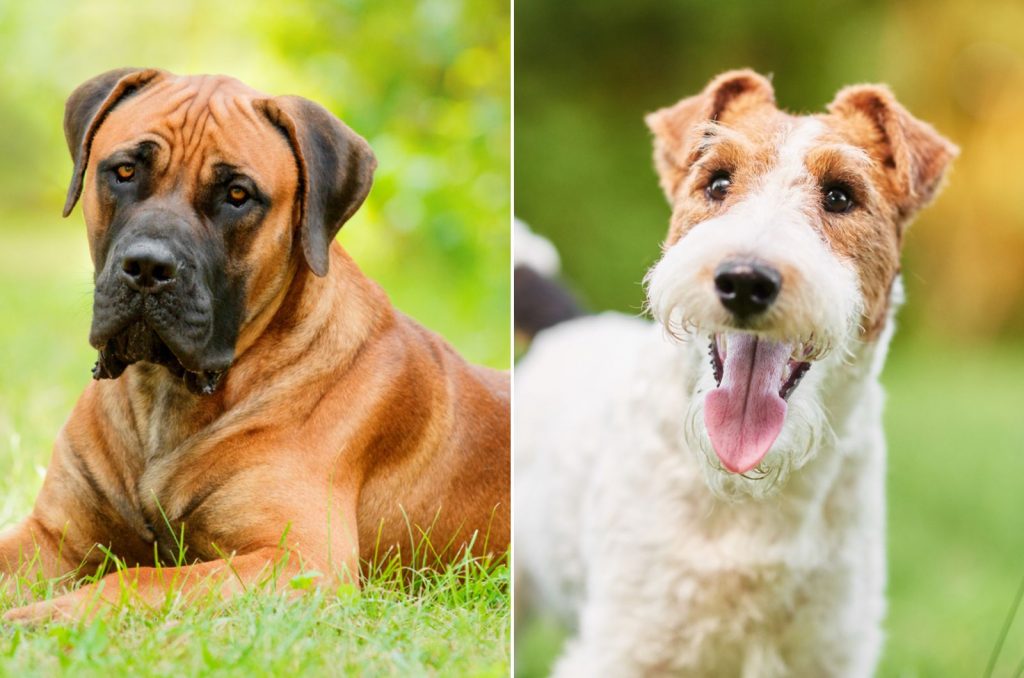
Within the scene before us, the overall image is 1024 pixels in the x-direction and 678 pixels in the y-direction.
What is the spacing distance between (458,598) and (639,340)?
0.90 meters

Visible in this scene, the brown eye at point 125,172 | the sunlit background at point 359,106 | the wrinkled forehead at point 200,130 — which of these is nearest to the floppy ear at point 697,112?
the wrinkled forehead at point 200,130

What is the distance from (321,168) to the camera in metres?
2.69

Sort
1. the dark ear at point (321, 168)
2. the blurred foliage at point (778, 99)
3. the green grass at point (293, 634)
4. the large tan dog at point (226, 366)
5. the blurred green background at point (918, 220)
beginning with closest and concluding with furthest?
the green grass at point (293, 634), the large tan dog at point (226, 366), the dark ear at point (321, 168), the blurred green background at point (918, 220), the blurred foliage at point (778, 99)

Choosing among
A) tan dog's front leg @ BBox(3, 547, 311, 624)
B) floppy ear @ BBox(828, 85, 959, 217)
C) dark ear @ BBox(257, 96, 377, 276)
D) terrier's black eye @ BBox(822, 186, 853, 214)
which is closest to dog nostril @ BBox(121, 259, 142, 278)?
dark ear @ BBox(257, 96, 377, 276)

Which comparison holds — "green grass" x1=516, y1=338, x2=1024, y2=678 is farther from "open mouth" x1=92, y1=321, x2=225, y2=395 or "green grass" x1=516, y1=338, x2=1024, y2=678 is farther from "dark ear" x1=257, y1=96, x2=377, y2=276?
"dark ear" x1=257, y1=96, x2=377, y2=276

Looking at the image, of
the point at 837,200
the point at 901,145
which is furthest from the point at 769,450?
the point at 901,145

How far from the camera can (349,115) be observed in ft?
19.7

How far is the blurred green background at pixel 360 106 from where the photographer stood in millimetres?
5637

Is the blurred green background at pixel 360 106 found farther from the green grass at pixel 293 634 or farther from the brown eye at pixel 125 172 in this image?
the brown eye at pixel 125 172

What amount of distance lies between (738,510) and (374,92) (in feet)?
13.2

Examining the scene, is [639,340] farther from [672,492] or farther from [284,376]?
[284,376]

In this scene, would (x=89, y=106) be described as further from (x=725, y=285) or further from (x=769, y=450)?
(x=769, y=450)

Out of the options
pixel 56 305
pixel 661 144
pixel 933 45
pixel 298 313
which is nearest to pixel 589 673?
pixel 298 313

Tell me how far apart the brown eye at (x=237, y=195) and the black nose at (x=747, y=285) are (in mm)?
1025
